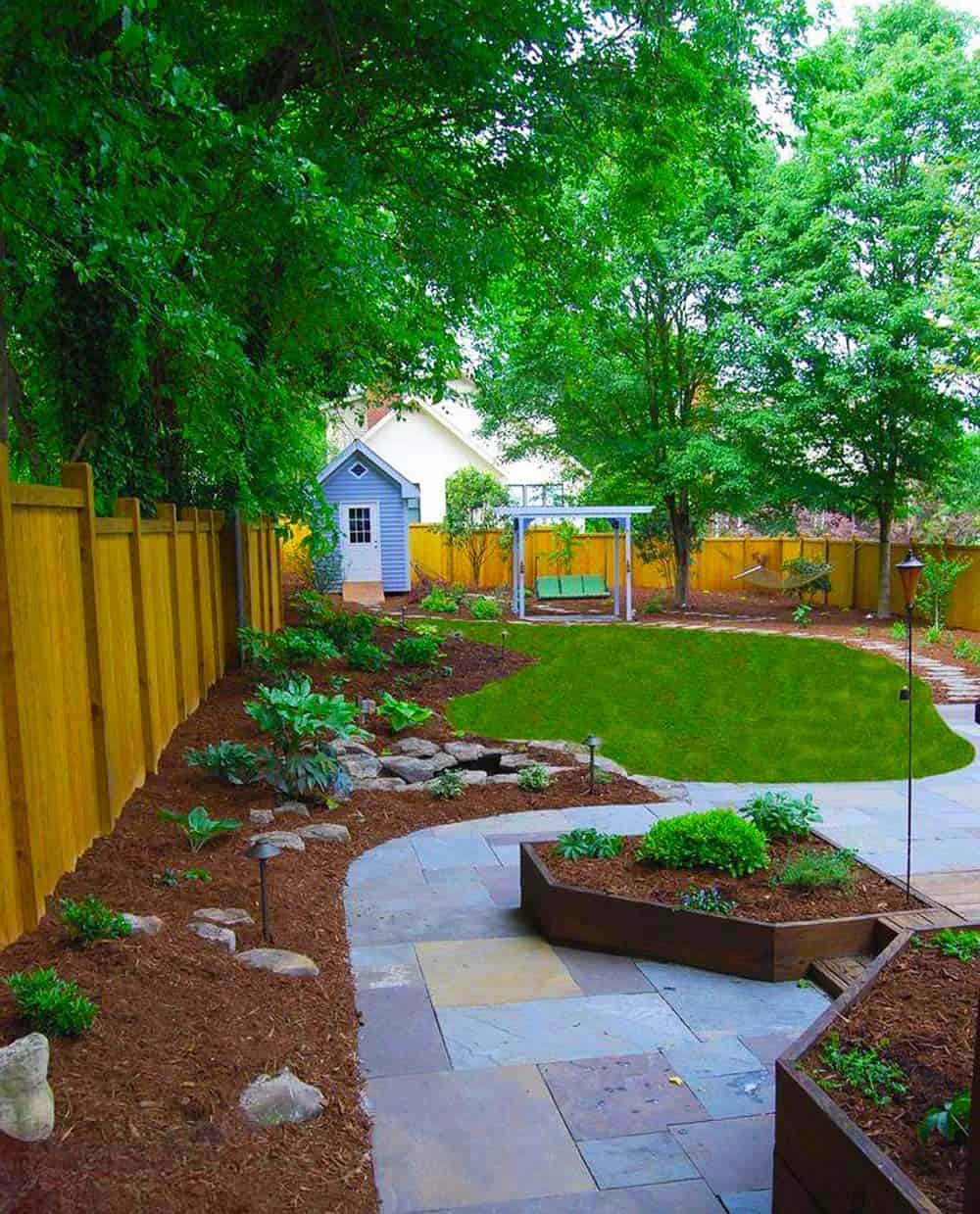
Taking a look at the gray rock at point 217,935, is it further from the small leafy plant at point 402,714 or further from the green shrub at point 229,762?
the small leafy plant at point 402,714

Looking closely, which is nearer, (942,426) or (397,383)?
(397,383)

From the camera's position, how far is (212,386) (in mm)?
6184

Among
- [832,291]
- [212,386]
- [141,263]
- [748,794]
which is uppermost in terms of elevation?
[832,291]

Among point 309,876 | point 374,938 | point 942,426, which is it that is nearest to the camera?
point 374,938

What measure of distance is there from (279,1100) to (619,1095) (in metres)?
1.02

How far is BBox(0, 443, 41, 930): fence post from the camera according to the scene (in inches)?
116

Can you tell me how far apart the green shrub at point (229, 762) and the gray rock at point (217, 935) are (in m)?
2.20

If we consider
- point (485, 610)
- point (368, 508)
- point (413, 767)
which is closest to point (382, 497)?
point (368, 508)

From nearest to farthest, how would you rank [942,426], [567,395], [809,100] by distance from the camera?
[809,100], [942,426], [567,395]

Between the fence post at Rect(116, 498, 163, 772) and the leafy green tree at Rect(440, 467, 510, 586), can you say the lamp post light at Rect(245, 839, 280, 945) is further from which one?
the leafy green tree at Rect(440, 467, 510, 586)

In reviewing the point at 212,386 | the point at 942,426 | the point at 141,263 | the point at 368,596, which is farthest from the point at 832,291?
the point at 141,263

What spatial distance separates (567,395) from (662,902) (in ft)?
49.3

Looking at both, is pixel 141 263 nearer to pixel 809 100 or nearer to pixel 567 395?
pixel 809 100

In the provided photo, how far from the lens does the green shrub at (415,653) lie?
436 inches
